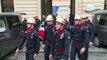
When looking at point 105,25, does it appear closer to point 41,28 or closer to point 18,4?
point 41,28

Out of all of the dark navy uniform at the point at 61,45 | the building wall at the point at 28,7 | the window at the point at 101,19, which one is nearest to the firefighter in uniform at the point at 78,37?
the dark navy uniform at the point at 61,45

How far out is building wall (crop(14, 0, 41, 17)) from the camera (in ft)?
62.4

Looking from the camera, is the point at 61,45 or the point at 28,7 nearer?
the point at 61,45

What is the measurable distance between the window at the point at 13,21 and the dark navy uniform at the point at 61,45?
4145 mm

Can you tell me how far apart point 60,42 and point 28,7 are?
13.4 meters

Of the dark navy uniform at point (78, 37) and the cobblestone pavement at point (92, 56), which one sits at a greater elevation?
the dark navy uniform at point (78, 37)

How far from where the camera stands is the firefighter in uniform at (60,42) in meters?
5.72

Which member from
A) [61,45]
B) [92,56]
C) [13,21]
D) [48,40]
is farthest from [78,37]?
[13,21]

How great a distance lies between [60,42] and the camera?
591 centimetres

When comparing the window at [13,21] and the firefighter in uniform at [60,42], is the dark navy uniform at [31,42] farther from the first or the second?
the window at [13,21]

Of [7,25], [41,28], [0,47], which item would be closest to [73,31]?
[0,47]

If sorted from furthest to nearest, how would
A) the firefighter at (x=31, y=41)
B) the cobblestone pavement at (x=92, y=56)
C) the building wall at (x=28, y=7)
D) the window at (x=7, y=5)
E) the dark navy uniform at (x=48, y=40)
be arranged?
the window at (x=7, y=5) → the building wall at (x=28, y=7) → the cobblestone pavement at (x=92, y=56) → the dark navy uniform at (x=48, y=40) → the firefighter at (x=31, y=41)

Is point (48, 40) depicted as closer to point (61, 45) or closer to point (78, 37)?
→ point (78, 37)

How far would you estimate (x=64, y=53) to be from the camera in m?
5.71
